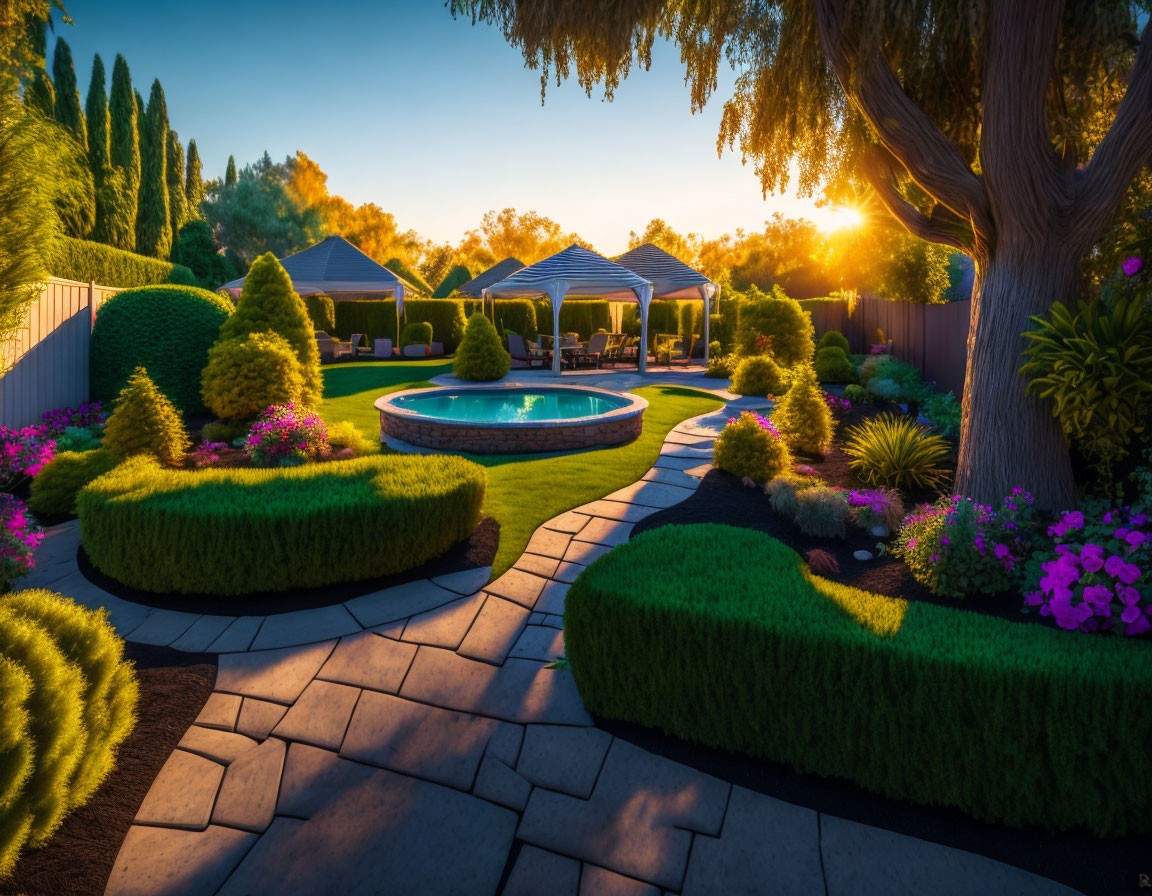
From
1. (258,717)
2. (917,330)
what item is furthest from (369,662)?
(917,330)

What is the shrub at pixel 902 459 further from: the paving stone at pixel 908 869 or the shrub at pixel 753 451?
the paving stone at pixel 908 869

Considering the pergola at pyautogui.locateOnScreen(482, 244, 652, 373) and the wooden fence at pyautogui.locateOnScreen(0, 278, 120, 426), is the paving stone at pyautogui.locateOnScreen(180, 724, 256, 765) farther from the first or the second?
the pergola at pyautogui.locateOnScreen(482, 244, 652, 373)

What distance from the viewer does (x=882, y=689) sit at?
2855mm

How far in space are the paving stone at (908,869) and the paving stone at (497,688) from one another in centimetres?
137

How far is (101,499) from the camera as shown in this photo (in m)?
4.90

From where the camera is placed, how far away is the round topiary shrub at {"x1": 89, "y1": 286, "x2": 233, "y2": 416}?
9.40 m

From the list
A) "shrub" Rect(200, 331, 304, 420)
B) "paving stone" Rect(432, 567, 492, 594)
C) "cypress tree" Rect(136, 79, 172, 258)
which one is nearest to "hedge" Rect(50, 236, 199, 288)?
"cypress tree" Rect(136, 79, 172, 258)

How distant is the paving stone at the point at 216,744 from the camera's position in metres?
3.13

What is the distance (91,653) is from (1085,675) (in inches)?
179

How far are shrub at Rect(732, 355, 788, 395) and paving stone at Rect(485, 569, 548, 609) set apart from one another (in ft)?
36.4

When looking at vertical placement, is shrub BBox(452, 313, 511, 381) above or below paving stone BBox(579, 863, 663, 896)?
above

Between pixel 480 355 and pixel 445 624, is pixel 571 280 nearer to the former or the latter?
pixel 480 355

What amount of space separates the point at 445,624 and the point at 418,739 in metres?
1.16

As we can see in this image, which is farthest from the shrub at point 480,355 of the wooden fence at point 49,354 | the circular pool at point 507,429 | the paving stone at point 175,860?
the paving stone at point 175,860
